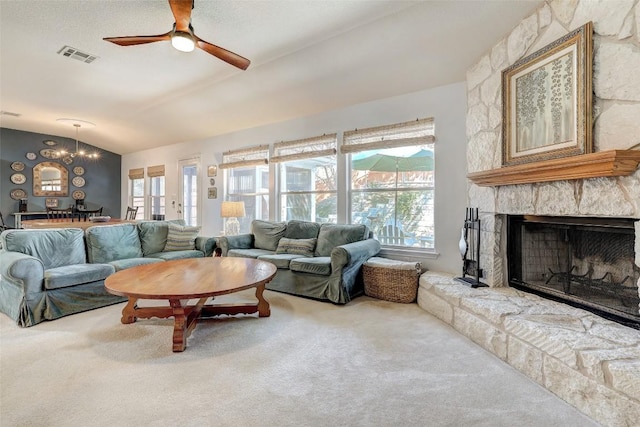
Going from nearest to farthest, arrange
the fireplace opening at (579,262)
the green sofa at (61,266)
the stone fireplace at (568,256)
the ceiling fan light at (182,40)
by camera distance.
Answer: the stone fireplace at (568,256), the fireplace opening at (579,262), the ceiling fan light at (182,40), the green sofa at (61,266)

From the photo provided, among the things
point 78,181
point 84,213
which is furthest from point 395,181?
point 78,181

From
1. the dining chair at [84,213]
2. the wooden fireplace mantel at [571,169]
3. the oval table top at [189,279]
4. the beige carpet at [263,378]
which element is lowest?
the beige carpet at [263,378]

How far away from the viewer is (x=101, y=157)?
27.6 ft

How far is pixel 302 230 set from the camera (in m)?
4.29

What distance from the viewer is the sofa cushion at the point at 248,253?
4035 millimetres

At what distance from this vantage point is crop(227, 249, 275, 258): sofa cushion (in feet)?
13.2

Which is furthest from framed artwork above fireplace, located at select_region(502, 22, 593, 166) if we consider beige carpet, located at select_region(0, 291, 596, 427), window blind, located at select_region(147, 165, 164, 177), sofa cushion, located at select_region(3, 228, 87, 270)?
window blind, located at select_region(147, 165, 164, 177)

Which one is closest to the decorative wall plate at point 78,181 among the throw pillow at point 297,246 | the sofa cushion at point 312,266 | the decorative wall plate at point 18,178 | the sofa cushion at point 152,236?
the decorative wall plate at point 18,178

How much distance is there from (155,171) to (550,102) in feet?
26.2

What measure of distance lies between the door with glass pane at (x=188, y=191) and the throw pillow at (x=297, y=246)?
3417 millimetres

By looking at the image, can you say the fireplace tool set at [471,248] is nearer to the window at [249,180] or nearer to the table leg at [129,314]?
the table leg at [129,314]

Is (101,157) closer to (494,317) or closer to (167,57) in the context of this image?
(167,57)

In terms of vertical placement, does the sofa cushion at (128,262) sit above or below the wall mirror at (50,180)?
below

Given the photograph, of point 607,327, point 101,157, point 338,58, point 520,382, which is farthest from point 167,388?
point 101,157
